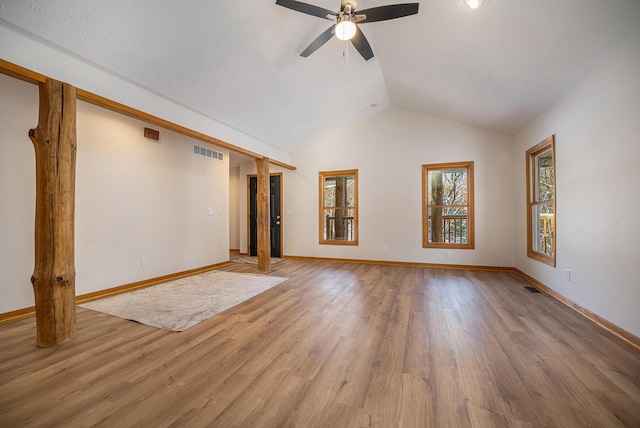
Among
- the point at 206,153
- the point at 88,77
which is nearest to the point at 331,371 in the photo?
the point at 88,77

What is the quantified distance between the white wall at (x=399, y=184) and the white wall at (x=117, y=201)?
1.88 metres

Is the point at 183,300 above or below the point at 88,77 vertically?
below

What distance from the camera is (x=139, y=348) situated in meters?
2.04

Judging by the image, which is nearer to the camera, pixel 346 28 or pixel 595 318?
pixel 346 28

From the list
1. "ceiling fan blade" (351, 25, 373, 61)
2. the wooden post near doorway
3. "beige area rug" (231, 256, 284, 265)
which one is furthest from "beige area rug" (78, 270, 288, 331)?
"ceiling fan blade" (351, 25, 373, 61)

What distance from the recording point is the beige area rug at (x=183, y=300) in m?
2.62

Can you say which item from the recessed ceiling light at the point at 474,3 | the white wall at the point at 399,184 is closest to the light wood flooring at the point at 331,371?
the white wall at the point at 399,184

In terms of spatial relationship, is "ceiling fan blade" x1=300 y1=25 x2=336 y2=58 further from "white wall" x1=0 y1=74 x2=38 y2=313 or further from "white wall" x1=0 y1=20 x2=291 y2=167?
"white wall" x1=0 y1=74 x2=38 y2=313

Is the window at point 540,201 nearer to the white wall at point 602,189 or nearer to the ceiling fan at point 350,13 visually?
the white wall at point 602,189

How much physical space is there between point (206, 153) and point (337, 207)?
3.09 meters

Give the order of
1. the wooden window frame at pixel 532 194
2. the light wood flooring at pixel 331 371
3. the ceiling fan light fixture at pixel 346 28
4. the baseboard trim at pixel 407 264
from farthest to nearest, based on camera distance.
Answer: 1. the baseboard trim at pixel 407 264
2. the wooden window frame at pixel 532 194
3. the ceiling fan light fixture at pixel 346 28
4. the light wood flooring at pixel 331 371

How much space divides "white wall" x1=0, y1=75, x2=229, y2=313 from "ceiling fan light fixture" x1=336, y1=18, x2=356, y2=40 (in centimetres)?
329

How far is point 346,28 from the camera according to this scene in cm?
235

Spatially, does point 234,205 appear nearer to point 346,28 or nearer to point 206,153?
point 206,153
